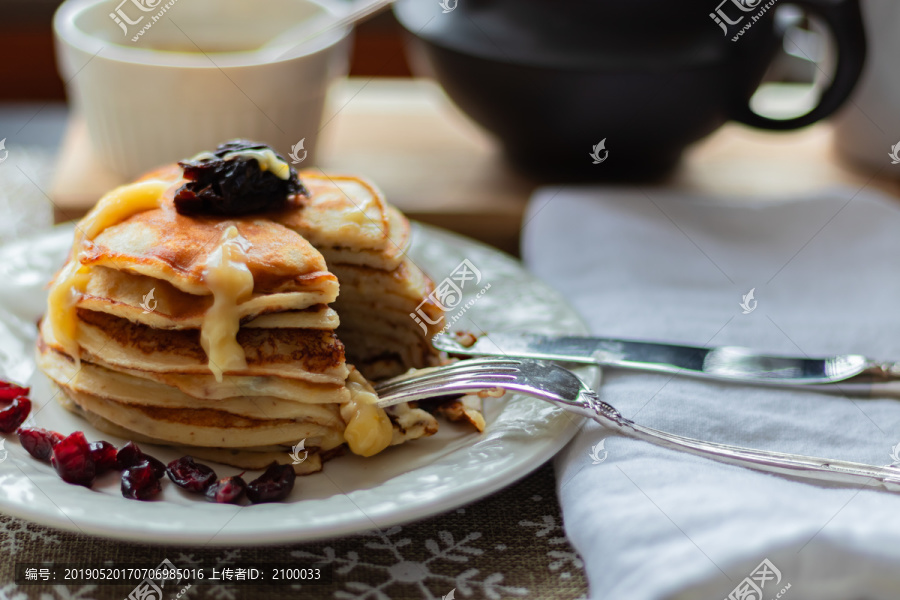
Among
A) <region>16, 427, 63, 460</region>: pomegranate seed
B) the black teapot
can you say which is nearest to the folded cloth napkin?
the black teapot

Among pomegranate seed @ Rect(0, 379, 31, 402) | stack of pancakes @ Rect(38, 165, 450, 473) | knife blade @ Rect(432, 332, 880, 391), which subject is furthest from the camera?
knife blade @ Rect(432, 332, 880, 391)

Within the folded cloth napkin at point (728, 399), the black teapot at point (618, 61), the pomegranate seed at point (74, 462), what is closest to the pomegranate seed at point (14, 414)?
the pomegranate seed at point (74, 462)

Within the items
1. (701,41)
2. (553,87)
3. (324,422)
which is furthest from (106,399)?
(701,41)

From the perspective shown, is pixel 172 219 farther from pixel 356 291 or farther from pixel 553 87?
pixel 553 87

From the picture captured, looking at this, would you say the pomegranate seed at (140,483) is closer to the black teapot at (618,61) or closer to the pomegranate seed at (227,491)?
the pomegranate seed at (227,491)

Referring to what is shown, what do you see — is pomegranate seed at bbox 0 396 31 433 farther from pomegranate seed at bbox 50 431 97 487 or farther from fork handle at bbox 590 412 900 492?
fork handle at bbox 590 412 900 492

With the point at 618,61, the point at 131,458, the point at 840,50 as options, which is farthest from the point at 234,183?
the point at 840,50

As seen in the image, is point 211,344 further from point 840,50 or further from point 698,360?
point 840,50
